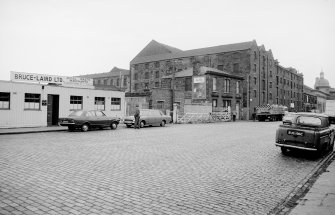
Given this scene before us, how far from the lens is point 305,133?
9.69 m

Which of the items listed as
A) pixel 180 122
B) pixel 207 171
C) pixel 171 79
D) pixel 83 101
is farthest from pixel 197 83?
pixel 207 171

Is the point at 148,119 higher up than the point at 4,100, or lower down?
lower down

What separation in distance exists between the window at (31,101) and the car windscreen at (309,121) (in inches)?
737

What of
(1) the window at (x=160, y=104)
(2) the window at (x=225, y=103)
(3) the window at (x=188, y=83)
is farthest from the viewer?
(2) the window at (x=225, y=103)

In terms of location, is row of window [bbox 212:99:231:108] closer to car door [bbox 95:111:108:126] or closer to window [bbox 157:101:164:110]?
window [bbox 157:101:164:110]

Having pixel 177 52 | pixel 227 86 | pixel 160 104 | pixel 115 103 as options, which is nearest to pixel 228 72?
pixel 227 86

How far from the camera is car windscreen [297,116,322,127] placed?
10.2 metres

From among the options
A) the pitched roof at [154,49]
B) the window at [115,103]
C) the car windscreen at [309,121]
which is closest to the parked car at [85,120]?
the window at [115,103]

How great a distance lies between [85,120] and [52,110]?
18.1 feet

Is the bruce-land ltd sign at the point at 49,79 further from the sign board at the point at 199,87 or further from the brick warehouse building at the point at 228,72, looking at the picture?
the sign board at the point at 199,87

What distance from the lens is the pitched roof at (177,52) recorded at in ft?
158

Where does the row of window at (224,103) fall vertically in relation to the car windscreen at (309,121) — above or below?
above

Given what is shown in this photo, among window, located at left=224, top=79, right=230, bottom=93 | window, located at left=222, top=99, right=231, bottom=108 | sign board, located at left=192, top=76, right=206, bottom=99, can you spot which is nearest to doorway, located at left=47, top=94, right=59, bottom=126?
sign board, located at left=192, top=76, right=206, bottom=99

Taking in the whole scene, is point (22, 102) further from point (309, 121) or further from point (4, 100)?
point (309, 121)
